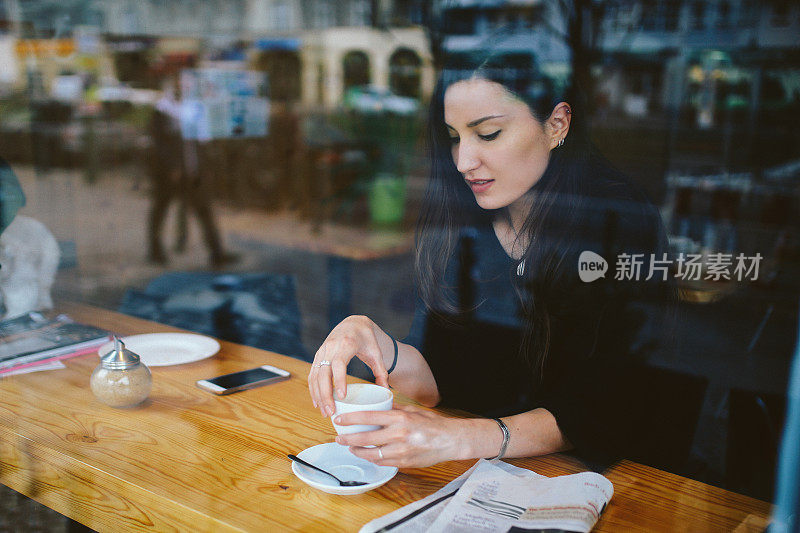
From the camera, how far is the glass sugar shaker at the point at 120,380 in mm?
1156

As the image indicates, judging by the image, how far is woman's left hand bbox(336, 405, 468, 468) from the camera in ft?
2.90

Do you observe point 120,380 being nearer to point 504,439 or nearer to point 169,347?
point 169,347

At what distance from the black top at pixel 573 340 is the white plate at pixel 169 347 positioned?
48cm

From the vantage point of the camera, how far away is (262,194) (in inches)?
246

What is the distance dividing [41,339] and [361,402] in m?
0.95

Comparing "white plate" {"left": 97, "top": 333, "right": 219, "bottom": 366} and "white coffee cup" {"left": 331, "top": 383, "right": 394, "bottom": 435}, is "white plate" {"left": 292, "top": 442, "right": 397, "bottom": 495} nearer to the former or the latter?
"white coffee cup" {"left": 331, "top": 383, "right": 394, "bottom": 435}

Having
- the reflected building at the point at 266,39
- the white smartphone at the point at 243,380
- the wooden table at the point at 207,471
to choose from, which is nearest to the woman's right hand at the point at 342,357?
the wooden table at the point at 207,471

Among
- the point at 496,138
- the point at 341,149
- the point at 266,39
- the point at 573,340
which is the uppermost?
the point at 266,39

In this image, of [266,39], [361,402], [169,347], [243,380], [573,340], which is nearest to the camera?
[361,402]

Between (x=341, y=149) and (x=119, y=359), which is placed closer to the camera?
(x=119, y=359)

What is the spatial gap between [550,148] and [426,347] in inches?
19.1

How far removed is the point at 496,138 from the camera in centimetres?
128

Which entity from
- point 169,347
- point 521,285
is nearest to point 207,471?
point 169,347

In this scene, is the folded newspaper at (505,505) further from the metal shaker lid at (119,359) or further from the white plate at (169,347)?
the white plate at (169,347)
